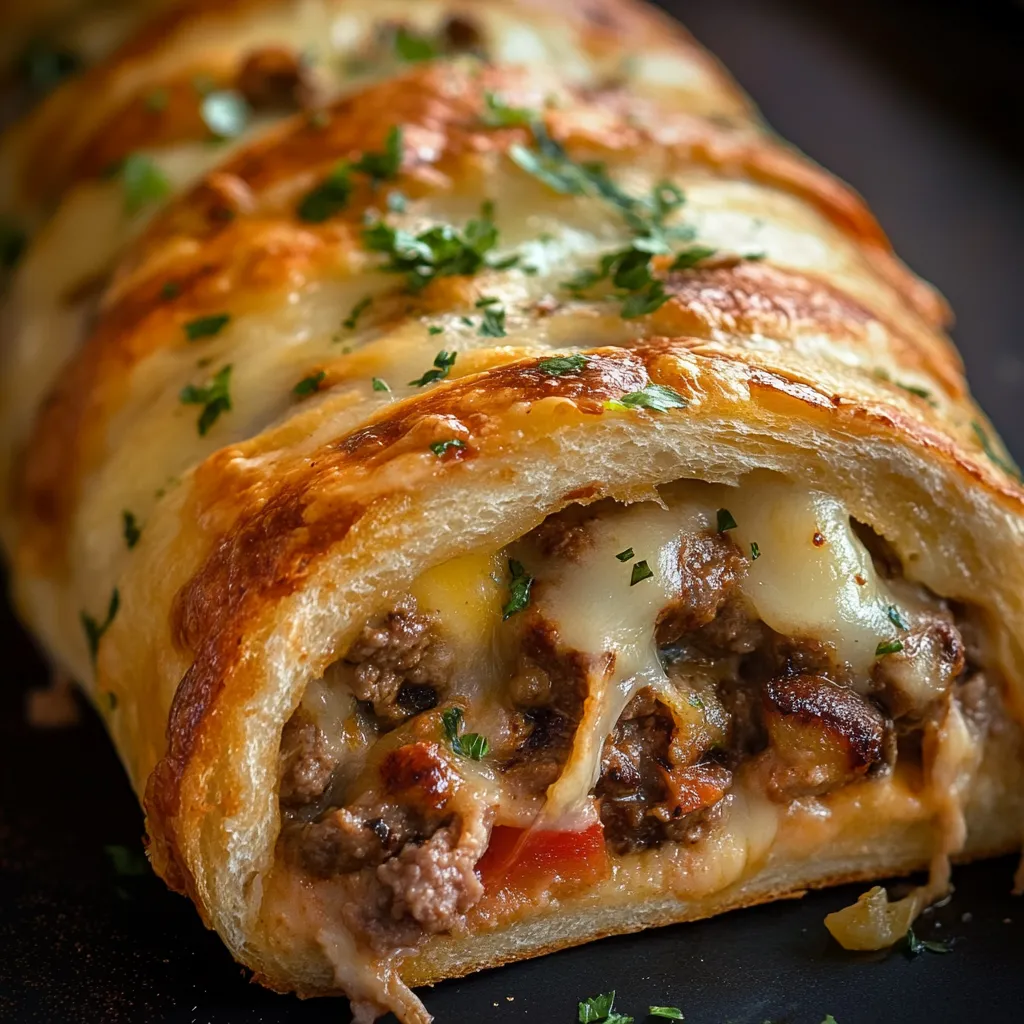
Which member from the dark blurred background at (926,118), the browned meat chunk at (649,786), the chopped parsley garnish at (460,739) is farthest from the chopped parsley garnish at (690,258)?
the dark blurred background at (926,118)

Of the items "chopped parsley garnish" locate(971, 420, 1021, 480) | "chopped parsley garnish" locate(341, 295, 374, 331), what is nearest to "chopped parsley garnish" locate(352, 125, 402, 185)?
"chopped parsley garnish" locate(341, 295, 374, 331)

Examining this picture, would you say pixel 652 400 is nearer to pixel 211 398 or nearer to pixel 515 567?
pixel 515 567

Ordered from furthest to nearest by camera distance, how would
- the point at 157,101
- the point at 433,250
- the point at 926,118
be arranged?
1. the point at 926,118
2. the point at 157,101
3. the point at 433,250

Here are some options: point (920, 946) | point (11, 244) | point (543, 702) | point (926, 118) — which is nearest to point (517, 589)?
point (543, 702)

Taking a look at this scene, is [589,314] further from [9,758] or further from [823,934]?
[9,758]

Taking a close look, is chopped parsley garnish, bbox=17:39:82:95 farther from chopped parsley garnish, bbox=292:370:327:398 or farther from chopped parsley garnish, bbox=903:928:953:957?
chopped parsley garnish, bbox=903:928:953:957

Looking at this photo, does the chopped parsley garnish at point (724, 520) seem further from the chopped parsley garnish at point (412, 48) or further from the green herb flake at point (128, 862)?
the chopped parsley garnish at point (412, 48)

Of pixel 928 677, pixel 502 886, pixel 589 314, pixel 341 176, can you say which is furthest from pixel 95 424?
pixel 928 677
